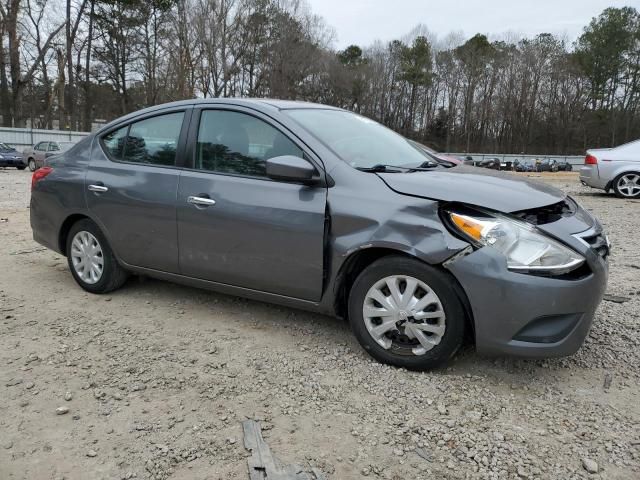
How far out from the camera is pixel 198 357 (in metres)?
3.32

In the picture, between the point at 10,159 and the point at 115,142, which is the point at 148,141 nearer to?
the point at 115,142

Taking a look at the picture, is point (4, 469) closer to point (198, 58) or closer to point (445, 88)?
point (198, 58)

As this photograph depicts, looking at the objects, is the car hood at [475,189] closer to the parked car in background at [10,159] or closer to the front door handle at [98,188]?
the front door handle at [98,188]

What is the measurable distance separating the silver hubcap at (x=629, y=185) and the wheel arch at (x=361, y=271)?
10286 millimetres

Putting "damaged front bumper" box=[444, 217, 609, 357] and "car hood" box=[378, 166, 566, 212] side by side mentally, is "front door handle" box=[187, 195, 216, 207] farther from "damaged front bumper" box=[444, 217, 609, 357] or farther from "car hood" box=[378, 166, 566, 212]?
"damaged front bumper" box=[444, 217, 609, 357]

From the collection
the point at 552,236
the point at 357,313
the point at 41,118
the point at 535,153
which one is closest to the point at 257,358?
the point at 357,313

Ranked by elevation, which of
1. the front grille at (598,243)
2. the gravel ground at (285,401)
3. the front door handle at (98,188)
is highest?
the front door handle at (98,188)

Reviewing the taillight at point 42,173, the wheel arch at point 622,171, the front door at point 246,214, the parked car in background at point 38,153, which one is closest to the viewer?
the front door at point 246,214

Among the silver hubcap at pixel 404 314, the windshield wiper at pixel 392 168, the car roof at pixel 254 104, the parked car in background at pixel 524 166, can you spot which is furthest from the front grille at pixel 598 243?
the parked car in background at pixel 524 166

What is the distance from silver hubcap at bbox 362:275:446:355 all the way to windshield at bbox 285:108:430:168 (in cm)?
83

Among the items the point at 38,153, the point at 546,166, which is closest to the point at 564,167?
the point at 546,166

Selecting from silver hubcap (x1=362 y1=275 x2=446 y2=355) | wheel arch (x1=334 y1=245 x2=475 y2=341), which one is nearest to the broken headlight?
wheel arch (x1=334 y1=245 x2=475 y2=341)

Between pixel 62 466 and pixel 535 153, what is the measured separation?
217 feet

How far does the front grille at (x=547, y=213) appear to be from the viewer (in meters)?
2.87
